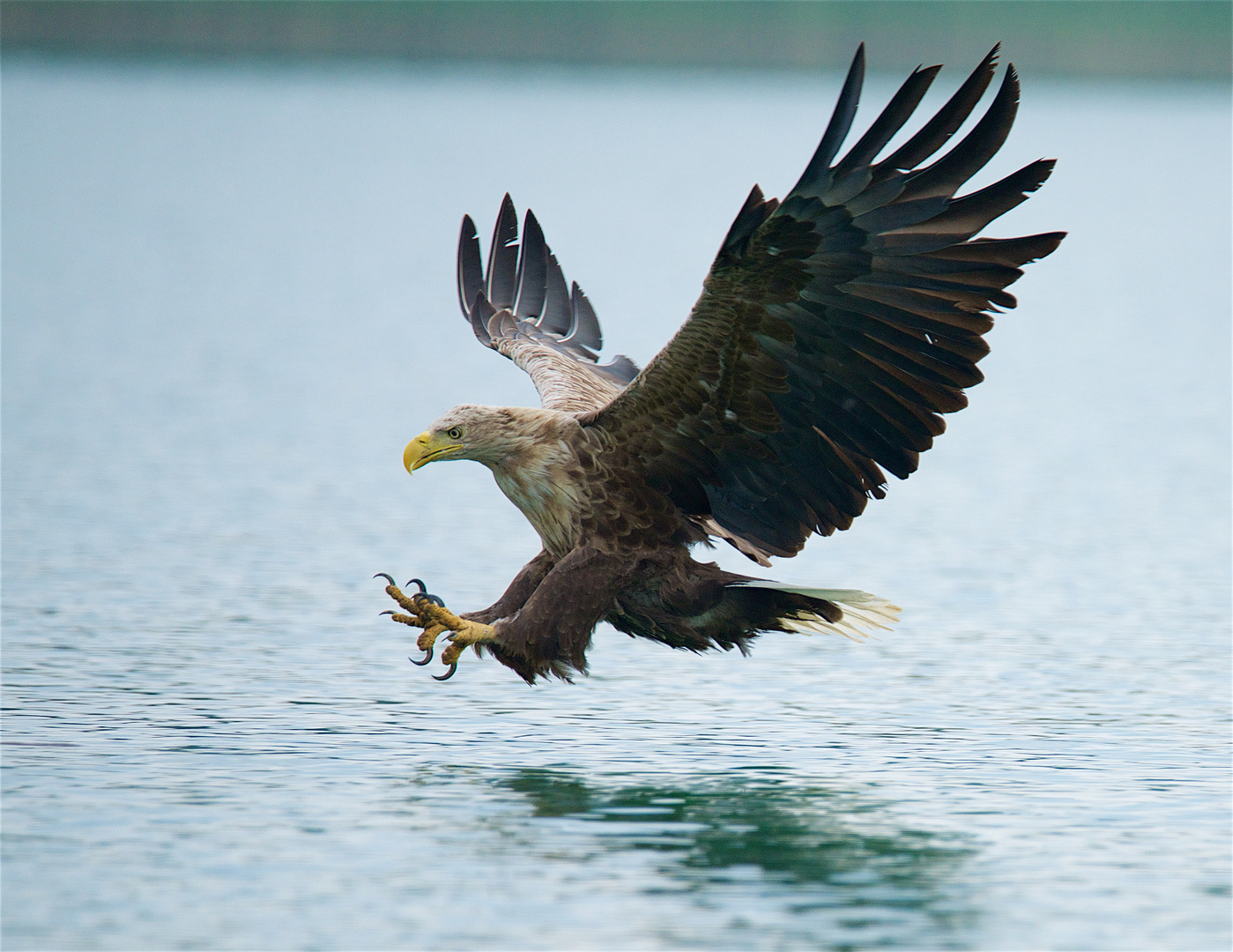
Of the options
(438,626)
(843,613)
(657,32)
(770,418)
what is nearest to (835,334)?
(770,418)

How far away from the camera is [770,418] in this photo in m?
7.12

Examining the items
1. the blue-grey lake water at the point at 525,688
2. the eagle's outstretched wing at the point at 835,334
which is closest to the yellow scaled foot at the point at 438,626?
the blue-grey lake water at the point at 525,688

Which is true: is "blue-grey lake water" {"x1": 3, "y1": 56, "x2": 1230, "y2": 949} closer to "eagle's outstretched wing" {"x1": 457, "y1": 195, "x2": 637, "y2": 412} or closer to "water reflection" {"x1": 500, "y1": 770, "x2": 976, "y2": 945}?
"water reflection" {"x1": 500, "y1": 770, "x2": 976, "y2": 945}

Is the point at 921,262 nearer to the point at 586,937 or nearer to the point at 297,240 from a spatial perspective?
the point at 586,937

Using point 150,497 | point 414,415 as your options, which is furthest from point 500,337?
point 414,415

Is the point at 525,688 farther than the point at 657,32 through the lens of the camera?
No

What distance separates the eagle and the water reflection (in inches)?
26.4

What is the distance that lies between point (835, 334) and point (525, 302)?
321cm

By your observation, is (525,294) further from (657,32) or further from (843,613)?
(657,32)

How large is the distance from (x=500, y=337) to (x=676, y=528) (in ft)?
7.54

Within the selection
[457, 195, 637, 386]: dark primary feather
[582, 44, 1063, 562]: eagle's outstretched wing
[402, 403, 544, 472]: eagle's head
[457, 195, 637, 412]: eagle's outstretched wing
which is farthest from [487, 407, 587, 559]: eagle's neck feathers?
[457, 195, 637, 386]: dark primary feather

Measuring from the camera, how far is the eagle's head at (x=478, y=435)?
7.34 m

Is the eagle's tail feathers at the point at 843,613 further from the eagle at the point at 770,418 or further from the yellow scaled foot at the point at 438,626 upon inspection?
the yellow scaled foot at the point at 438,626

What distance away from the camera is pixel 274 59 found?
93.2m
